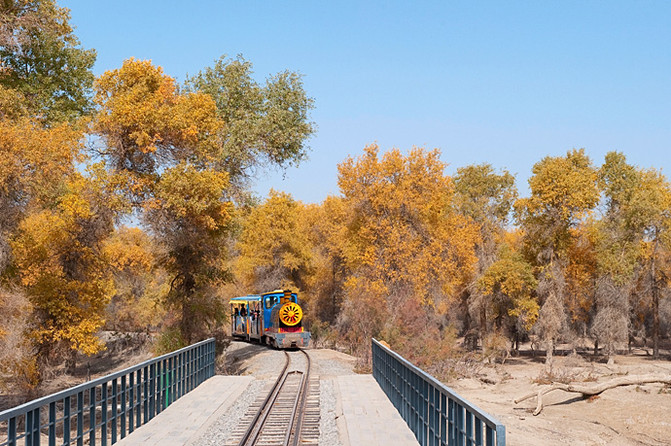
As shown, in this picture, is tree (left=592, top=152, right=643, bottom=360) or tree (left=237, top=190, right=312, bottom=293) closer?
tree (left=592, top=152, right=643, bottom=360)

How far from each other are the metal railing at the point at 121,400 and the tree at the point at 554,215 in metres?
28.2

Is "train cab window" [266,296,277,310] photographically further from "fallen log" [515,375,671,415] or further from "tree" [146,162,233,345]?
"fallen log" [515,375,671,415]

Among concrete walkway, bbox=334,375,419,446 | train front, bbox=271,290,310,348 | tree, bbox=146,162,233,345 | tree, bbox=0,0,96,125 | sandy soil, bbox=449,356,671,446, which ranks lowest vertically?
sandy soil, bbox=449,356,671,446

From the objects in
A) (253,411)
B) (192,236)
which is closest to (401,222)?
(192,236)

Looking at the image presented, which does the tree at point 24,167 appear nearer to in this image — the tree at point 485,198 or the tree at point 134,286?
the tree at point 134,286

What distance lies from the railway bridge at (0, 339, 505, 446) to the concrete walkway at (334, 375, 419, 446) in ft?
0.06

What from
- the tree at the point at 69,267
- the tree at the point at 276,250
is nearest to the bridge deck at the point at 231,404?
the tree at the point at 69,267

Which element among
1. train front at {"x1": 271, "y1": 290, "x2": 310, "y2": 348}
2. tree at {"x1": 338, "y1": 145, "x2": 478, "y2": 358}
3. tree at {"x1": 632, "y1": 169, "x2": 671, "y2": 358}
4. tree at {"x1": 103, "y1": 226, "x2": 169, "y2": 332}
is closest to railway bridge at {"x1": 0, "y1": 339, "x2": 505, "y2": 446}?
train front at {"x1": 271, "y1": 290, "x2": 310, "y2": 348}

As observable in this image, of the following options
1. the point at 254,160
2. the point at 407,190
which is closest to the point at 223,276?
the point at 254,160

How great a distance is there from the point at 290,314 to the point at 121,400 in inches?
941

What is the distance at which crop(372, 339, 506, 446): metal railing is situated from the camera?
6.80m

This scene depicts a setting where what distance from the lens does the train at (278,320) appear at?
34.4 metres

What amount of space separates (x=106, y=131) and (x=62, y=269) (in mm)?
5398

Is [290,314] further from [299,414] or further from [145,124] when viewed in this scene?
[299,414]
